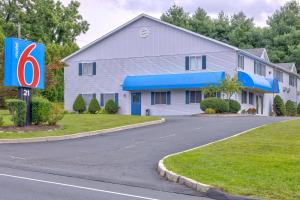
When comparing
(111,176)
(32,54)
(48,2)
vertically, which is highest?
(48,2)

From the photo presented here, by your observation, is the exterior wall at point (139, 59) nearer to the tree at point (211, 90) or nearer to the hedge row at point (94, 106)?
the hedge row at point (94, 106)

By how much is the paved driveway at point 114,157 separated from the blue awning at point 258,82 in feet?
53.7

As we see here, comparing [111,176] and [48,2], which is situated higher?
[48,2]

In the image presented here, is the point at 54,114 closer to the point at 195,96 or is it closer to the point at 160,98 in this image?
the point at 195,96

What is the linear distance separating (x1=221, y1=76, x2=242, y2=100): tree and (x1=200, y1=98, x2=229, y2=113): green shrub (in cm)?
121

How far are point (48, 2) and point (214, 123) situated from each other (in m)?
42.5

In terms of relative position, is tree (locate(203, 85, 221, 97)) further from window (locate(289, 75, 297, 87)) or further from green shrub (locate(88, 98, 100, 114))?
window (locate(289, 75, 297, 87))

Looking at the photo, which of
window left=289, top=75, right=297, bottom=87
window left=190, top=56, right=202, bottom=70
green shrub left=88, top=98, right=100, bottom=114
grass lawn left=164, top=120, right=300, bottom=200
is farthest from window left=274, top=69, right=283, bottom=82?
grass lawn left=164, top=120, right=300, bottom=200

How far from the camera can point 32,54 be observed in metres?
26.1

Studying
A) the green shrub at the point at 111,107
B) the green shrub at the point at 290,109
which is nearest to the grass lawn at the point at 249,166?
the green shrub at the point at 111,107

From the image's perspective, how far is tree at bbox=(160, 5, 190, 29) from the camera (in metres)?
74.0

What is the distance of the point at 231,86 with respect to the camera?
39.7 meters

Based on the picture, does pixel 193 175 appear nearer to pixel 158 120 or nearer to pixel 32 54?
pixel 32 54

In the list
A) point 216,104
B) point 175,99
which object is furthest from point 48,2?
point 216,104
